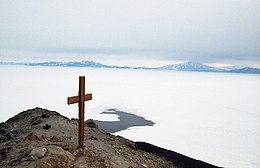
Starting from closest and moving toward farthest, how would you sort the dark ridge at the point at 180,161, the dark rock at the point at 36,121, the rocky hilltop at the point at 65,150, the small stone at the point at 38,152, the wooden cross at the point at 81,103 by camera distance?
the small stone at the point at 38,152
the rocky hilltop at the point at 65,150
the wooden cross at the point at 81,103
the dark ridge at the point at 180,161
the dark rock at the point at 36,121

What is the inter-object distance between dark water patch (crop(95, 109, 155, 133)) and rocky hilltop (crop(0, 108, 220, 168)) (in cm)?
633

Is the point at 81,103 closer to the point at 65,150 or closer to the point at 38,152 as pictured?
the point at 65,150

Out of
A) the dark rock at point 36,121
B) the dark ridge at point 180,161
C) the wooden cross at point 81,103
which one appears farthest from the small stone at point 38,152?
the dark rock at point 36,121

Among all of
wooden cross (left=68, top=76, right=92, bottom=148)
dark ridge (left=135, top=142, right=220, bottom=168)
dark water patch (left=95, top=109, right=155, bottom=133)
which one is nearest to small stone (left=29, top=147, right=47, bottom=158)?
wooden cross (left=68, top=76, right=92, bottom=148)

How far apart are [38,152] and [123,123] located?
58.9ft

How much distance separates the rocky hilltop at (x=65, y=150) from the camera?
7.60 meters

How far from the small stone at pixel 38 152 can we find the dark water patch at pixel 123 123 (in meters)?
14.4

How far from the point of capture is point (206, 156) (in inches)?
651

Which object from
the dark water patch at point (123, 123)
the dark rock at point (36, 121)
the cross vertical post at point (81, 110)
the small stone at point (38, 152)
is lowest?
the dark water patch at point (123, 123)

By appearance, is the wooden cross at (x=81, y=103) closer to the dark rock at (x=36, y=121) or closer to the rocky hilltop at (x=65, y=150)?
the rocky hilltop at (x=65, y=150)

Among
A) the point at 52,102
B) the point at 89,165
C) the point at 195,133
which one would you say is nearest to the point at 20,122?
the point at 89,165

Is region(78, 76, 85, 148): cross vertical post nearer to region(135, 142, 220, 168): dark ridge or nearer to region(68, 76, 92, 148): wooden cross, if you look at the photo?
region(68, 76, 92, 148): wooden cross

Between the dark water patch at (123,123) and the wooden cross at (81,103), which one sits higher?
the wooden cross at (81,103)

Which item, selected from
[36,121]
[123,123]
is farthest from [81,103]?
[123,123]
